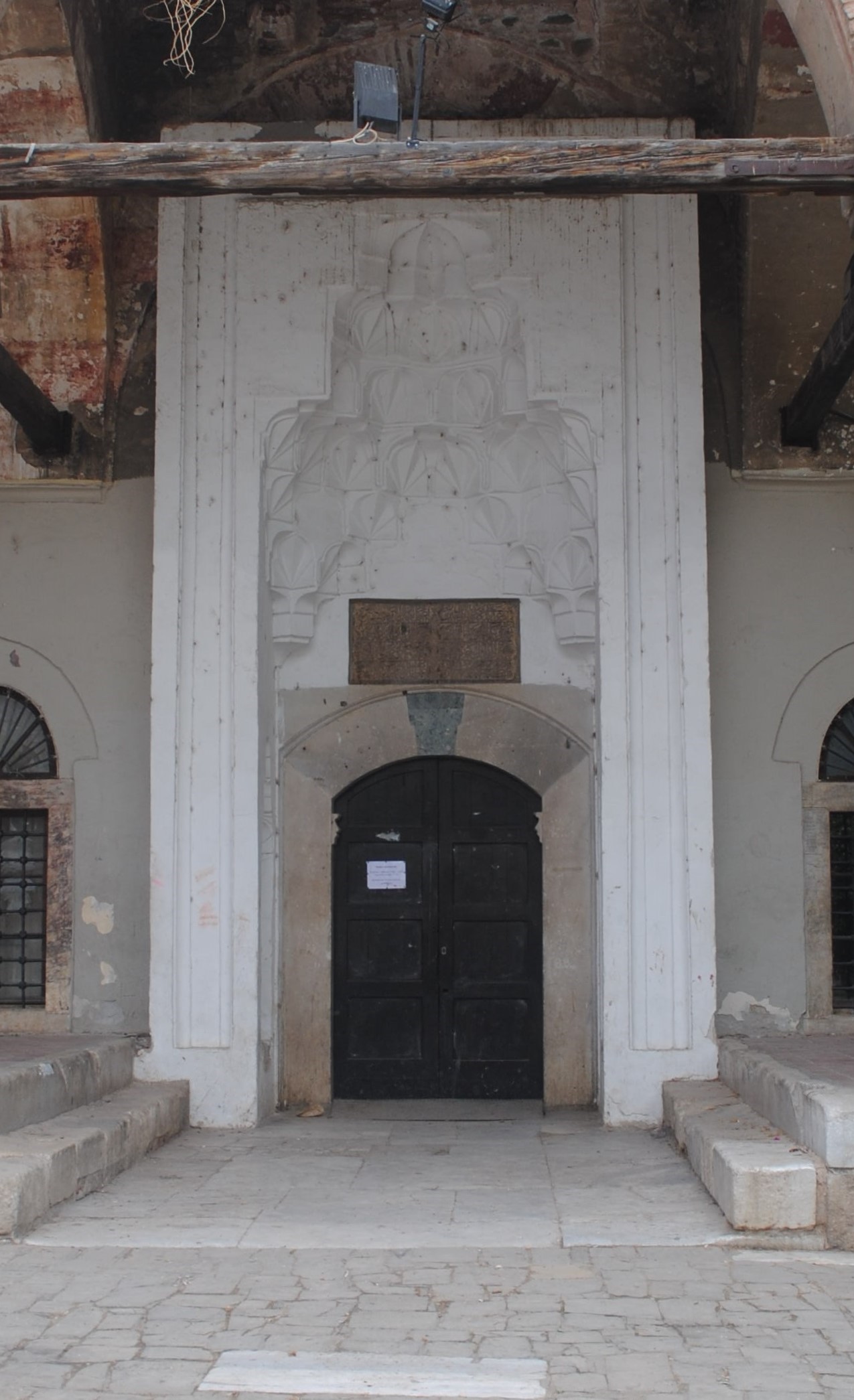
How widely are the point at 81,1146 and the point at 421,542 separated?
3635mm

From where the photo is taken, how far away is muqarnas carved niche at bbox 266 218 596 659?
701 centimetres

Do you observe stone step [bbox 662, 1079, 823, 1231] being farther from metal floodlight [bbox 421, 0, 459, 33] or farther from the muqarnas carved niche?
metal floodlight [bbox 421, 0, 459, 33]

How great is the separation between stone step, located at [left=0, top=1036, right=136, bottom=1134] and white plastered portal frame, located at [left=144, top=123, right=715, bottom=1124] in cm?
29

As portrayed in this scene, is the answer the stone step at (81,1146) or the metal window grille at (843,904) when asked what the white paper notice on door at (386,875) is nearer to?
the stone step at (81,1146)

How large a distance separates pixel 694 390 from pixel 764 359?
2.21 feet

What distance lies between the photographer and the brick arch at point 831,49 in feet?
16.8

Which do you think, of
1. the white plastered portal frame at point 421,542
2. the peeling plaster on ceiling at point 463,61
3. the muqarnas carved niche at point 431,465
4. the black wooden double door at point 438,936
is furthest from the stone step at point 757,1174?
the peeling plaster on ceiling at point 463,61

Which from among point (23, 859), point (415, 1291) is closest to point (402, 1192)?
point (415, 1291)

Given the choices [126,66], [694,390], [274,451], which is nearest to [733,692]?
[694,390]

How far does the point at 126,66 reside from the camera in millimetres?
7129

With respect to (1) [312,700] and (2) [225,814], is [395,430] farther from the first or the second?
(2) [225,814]

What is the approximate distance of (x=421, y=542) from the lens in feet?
24.6

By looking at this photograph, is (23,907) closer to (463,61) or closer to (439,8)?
(439,8)

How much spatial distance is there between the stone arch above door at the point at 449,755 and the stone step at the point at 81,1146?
35.2 inches
